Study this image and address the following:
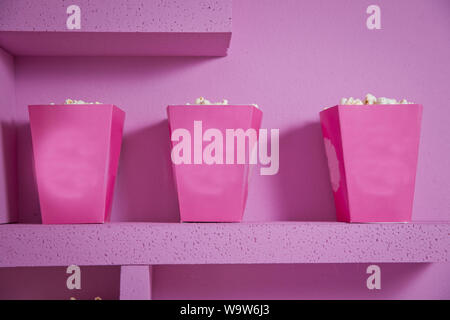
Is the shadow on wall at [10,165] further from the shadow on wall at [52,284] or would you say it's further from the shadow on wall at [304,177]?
the shadow on wall at [304,177]

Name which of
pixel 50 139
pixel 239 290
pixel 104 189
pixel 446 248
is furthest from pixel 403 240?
pixel 50 139

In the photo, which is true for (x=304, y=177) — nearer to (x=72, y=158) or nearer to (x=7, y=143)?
(x=72, y=158)

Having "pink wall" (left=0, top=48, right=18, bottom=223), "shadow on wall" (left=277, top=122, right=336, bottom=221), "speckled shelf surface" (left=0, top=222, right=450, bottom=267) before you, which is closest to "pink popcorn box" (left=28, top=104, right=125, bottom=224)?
"speckled shelf surface" (left=0, top=222, right=450, bottom=267)

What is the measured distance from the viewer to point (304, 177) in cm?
121

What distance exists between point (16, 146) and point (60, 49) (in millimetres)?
308

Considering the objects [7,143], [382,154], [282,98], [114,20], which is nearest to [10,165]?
[7,143]

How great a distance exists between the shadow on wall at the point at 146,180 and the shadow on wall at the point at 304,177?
1.08 ft

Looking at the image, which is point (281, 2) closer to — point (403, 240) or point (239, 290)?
point (403, 240)

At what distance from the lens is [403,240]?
0.95 meters

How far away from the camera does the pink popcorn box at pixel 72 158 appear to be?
980 millimetres

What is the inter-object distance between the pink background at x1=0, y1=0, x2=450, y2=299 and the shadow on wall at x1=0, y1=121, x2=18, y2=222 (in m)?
0.03

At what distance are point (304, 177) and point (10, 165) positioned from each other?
0.84 metres

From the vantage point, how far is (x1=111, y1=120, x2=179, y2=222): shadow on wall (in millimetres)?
1184

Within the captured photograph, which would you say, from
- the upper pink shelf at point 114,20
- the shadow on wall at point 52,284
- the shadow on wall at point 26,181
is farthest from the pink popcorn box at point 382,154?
the shadow on wall at point 26,181
